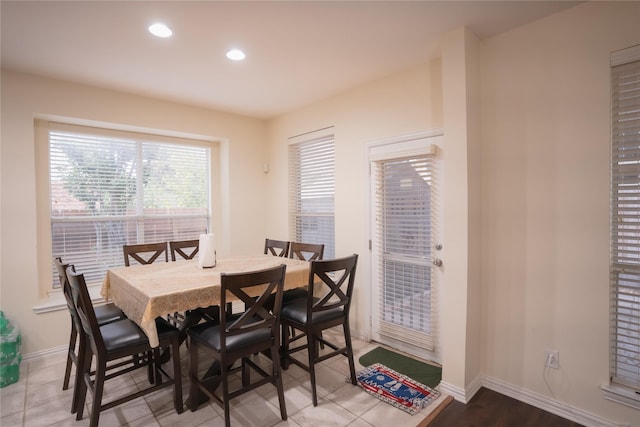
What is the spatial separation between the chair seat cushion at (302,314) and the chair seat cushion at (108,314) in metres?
1.28

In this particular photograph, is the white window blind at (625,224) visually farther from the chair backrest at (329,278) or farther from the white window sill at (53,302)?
the white window sill at (53,302)

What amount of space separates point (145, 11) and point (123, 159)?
7.13ft

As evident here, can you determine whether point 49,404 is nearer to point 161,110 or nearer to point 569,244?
point 161,110

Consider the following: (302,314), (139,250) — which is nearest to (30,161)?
(139,250)

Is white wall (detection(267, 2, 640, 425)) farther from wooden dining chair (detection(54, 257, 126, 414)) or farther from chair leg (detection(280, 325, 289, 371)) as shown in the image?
wooden dining chair (detection(54, 257, 126, 414))

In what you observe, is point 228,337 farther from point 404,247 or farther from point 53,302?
point 53,302

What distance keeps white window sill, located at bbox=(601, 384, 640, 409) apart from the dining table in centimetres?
212

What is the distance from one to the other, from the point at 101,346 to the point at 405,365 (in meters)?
2.30

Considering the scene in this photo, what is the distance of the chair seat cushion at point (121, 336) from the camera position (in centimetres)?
199

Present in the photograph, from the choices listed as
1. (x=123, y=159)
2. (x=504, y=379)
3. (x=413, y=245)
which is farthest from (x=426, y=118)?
(x=123, y=159)

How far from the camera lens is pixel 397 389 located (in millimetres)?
2398

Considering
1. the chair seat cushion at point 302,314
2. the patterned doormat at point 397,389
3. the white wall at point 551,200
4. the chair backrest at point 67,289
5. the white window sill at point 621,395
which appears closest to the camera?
the white window sill at point 621,395

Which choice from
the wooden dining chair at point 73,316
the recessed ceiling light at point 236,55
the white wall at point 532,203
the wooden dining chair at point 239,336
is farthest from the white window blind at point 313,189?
the wooden dining chair at point 73,316

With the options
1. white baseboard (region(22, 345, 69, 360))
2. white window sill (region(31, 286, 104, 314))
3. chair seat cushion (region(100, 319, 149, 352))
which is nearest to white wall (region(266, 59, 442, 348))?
chair seat cushion (region(100, 319, 149, 352))
